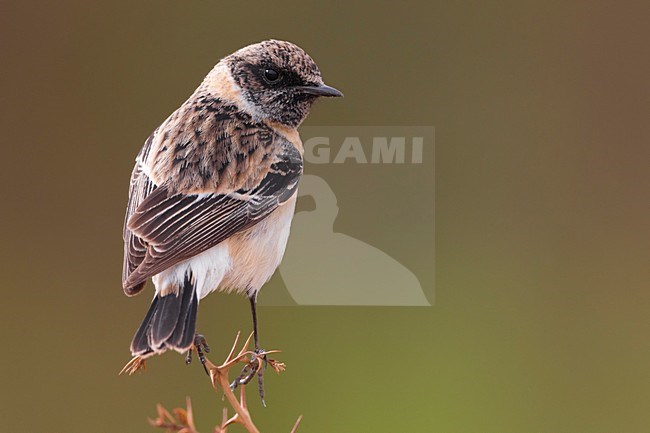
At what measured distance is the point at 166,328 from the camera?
196cm

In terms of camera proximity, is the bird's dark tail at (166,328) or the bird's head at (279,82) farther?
the bird's head at (279,82)

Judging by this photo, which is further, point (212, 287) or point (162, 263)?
point (212, 287)

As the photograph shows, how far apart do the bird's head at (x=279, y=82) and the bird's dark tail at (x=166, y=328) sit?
1.04 meters

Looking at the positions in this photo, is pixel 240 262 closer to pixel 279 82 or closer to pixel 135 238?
pixel 135 238

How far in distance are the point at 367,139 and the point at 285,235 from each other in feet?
5.81

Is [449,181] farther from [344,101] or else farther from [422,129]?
[344,101]

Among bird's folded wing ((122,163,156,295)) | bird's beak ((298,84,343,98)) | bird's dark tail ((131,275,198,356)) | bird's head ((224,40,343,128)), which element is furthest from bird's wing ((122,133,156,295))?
bird's beak ((298,84,343,98))

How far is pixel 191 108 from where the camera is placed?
9.83ft

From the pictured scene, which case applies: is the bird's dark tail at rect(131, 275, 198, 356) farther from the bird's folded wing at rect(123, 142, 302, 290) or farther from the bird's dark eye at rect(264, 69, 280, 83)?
the bird's dark eye at rect(264, 69, 280, 83)

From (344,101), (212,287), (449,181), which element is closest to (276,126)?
(212,287)

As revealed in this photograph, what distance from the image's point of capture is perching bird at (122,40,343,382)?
7.37 feet

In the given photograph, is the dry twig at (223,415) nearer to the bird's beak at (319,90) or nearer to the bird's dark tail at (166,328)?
the bird's dark tail at (166,328)

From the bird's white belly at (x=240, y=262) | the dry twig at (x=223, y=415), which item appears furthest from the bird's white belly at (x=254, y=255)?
the dry twig at (x=223, y=415)

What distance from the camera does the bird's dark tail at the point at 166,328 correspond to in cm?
190
